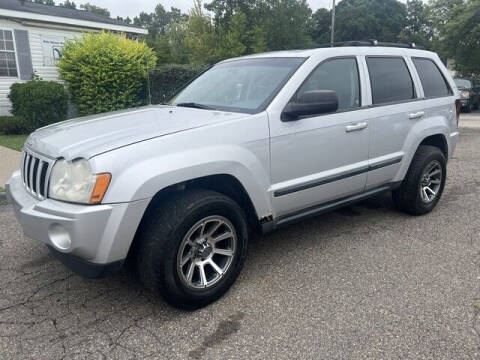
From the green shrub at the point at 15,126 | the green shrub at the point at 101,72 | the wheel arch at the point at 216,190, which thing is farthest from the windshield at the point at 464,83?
the wheel arch at the point at 216,190

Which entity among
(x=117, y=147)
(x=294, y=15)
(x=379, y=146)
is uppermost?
(x=294, y=15)

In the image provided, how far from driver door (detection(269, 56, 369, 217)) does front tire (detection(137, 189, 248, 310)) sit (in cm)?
50

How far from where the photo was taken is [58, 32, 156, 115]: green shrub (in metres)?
10.9

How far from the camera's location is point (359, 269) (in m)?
3.49

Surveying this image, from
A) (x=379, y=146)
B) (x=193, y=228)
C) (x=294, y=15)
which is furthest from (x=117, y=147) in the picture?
(x=294, y=15)

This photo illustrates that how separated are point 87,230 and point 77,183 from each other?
30cm

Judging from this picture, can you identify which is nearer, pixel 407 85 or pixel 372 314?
pixel 372 314

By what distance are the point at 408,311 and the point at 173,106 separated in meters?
2.59

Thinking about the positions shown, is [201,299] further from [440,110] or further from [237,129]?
[440,110]

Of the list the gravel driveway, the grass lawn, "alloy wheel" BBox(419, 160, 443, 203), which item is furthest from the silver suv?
the grass lawn

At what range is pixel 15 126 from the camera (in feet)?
34.3

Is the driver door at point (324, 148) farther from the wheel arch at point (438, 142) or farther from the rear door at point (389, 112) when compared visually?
the wheel arch at point (438, 142)

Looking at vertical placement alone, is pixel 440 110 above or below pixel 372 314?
above

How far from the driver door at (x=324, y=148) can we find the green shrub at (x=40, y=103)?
8956 millimetres
